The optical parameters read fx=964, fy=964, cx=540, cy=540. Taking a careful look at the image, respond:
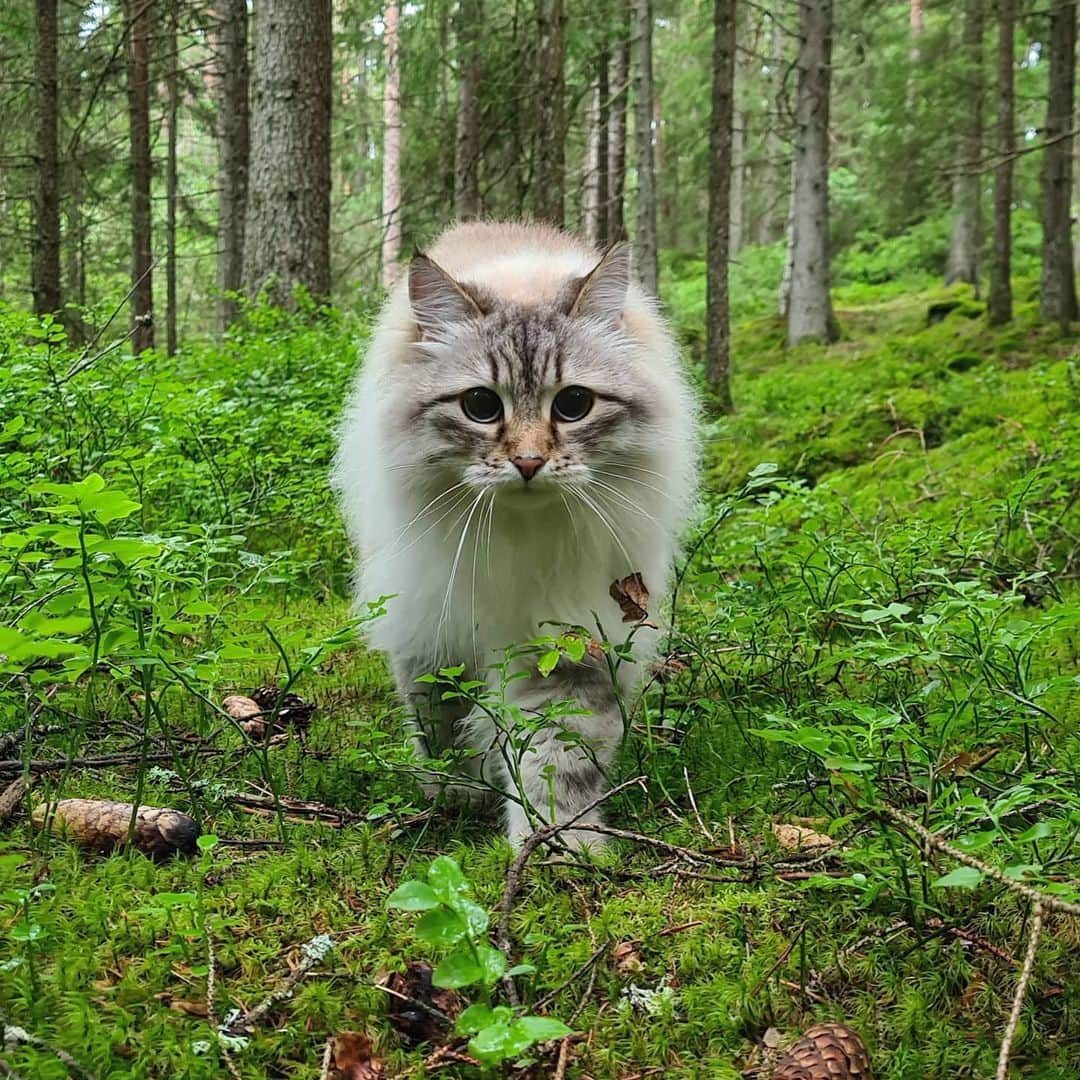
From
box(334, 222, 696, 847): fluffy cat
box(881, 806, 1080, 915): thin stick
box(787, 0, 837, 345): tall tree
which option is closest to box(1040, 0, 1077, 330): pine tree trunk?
box(787, 0, 837, 345): tall tree

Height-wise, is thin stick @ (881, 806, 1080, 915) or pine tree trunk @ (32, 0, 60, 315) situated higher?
pine tree trunk @ (32, 0, 60, 315)

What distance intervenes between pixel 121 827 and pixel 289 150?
23.7 ft

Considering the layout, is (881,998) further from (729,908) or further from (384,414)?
(384,414)

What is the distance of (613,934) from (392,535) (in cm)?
161

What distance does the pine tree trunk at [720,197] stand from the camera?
466 inches

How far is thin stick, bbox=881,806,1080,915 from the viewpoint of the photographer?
160cm

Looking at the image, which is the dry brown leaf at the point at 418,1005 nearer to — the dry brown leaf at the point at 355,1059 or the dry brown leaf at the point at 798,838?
the dry brown leaf at the point at 355,1059

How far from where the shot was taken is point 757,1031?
1852 mm

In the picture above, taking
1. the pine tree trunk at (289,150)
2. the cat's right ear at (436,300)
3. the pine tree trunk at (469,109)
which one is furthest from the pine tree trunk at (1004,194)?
the cat's right ear at (436,300)

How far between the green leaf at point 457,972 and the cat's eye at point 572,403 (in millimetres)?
1808

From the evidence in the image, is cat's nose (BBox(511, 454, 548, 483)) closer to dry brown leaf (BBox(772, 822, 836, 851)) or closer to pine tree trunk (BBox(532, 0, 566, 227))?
dry brown leaf (BBox(772, 822, 836, 851))

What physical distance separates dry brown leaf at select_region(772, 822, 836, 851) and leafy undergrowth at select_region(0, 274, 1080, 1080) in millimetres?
43

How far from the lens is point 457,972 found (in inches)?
59.7

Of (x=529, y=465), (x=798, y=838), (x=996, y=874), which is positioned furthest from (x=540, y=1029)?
(x=529, y=465)
